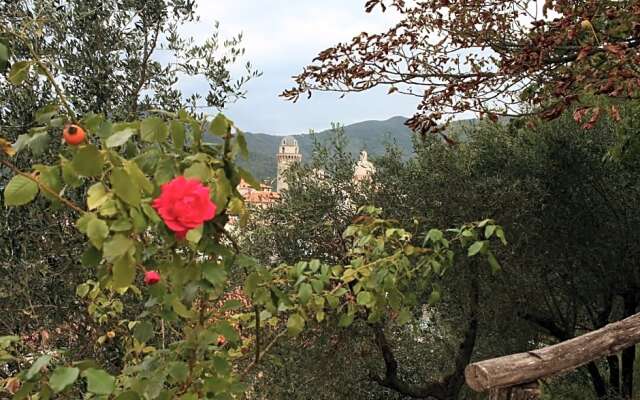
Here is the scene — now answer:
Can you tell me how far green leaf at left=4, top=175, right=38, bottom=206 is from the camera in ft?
4.23

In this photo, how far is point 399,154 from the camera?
26.2 feet

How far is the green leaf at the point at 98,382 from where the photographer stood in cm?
134

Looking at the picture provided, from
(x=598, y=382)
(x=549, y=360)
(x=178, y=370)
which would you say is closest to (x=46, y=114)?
(x=178, y=370)

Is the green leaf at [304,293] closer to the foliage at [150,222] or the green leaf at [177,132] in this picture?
the foliage at [150,222]

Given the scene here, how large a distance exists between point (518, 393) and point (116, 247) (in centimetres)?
236

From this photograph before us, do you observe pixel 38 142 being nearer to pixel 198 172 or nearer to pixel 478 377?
pixel 198 172

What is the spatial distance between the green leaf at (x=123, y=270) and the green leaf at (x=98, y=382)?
0.26 metres

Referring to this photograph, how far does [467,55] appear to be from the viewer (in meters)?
5.14

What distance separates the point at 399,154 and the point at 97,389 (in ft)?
22.8

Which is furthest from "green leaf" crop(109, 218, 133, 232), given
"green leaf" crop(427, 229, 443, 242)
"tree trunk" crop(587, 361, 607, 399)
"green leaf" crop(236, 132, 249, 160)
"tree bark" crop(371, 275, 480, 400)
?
"tree trunk" crop(587, 361, 607, 399)

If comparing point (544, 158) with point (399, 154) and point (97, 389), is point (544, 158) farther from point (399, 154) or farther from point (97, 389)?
point (97, 389)

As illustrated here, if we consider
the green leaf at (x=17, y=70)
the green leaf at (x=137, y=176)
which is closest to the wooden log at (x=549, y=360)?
the green leaf at (x=137, y=176)

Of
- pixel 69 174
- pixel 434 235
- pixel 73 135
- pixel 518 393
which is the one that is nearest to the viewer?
pixel 73 135

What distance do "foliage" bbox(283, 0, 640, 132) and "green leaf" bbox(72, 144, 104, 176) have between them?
9.75 feet
